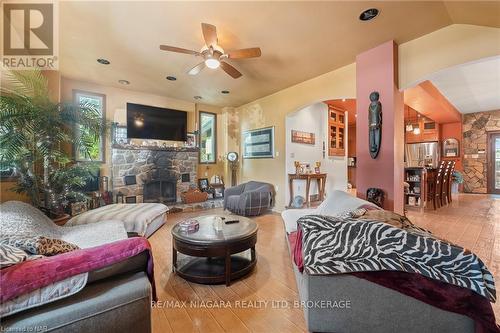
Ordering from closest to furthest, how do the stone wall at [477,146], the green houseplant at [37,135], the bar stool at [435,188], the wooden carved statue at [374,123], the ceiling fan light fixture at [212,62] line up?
the green houseplant at [37,135] → the ceiling fan light fixture at [212,62] → the wooden carved statue at [374,123] → the bar stool at [435,188] → the stone wall at [477,146]

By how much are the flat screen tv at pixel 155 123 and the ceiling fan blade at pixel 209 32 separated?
3.19 m

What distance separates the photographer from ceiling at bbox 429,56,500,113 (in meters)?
4.00

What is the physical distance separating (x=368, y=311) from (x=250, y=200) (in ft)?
10.8

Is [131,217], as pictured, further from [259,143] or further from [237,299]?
[259,143]

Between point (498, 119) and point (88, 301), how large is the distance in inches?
430

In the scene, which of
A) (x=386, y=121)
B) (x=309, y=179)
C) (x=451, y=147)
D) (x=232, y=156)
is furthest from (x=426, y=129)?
(x=232, y=156)

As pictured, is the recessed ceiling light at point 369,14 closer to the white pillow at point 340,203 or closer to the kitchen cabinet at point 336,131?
the white pillow at point 340,203

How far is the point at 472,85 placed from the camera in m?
4.90

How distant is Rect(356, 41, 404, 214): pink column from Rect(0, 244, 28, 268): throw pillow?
11.7 feet

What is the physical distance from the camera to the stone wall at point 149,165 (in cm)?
487

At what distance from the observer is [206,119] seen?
6.36 metres

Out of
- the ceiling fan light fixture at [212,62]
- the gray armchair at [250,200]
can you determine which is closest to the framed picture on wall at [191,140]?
the gray armchair at [250,200]

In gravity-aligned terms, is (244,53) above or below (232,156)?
above

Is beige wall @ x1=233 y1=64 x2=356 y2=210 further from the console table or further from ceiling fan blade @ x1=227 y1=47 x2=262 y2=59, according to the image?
ceiling fan blade @ x1=227 y1=47 x2=262 y2=59
